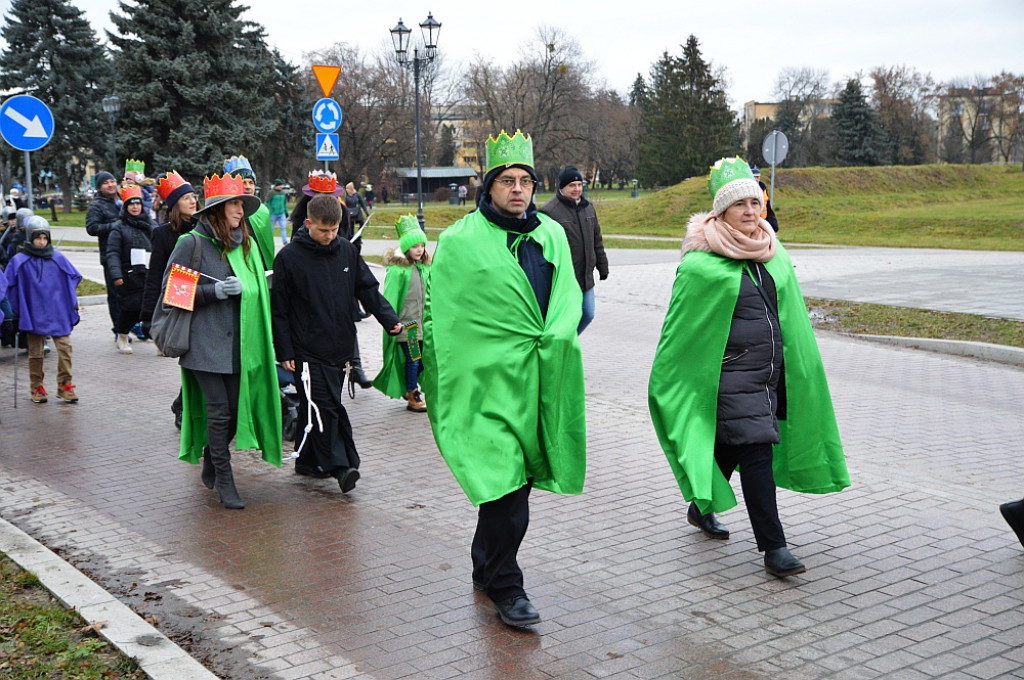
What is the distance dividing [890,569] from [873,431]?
3.15 metres

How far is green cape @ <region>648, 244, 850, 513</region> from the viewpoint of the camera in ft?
16.7

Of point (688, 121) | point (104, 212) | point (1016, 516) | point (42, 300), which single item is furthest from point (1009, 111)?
point (1016, 516)

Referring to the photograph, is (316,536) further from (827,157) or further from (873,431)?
(827,157)

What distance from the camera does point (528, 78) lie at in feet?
220

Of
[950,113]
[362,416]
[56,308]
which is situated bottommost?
[362,416]

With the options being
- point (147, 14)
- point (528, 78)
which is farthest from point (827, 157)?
point (147, 14)

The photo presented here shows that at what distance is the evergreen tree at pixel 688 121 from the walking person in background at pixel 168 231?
215ft

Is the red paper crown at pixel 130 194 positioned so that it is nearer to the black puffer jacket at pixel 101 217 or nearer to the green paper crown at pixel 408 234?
the black puffer jacket at pixel 101 217

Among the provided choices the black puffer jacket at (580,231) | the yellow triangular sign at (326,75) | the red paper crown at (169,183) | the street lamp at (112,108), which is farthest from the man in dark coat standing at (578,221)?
the street lamp at (112,108)

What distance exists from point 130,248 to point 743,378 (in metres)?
A: 8.17

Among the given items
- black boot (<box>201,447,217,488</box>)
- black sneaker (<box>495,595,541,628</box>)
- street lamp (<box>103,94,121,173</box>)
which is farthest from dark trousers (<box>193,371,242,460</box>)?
street lamp (<box>103,94,121,173</box>)

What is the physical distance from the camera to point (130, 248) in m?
11.4

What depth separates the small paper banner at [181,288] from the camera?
20.5 feet

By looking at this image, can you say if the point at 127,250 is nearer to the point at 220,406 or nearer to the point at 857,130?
the point at 220,406
